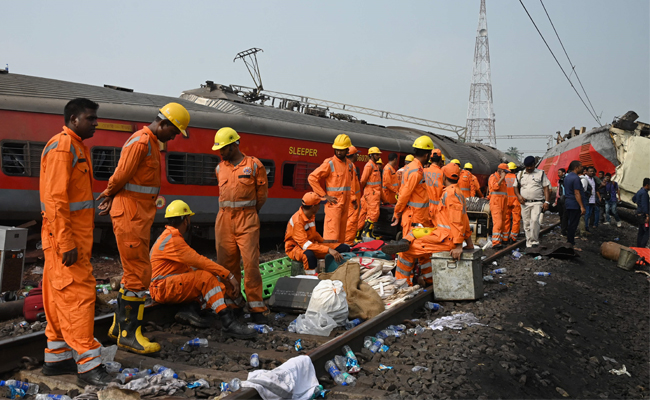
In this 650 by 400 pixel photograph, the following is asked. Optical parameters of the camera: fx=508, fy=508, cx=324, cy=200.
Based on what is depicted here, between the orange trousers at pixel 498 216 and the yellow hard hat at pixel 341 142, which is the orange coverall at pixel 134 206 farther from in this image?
the orange trousers at pixel 498 216

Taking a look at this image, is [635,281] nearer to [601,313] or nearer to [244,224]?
[601,313]

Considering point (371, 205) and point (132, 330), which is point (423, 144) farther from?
point (132, 330)

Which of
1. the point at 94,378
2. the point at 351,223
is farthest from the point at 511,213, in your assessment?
the point at 94,378

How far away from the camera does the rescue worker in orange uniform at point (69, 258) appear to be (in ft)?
11.7

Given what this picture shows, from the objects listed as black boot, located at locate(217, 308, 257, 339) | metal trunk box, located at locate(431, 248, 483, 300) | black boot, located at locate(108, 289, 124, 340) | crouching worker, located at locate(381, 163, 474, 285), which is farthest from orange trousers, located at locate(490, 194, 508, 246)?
black boot, located at locate(108, 289, 124, 340)

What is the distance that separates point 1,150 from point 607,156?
20775 mm

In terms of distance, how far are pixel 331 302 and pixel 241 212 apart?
54.3 inches

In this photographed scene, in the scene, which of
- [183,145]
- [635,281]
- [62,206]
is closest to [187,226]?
[62,206]

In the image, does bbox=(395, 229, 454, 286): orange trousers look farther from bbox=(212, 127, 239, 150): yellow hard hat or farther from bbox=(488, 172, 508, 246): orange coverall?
bbox=(488, 172, 508, 246): orange coverall

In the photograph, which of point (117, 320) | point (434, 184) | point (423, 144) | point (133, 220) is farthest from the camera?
point (434, 184)

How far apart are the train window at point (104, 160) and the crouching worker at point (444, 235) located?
5144mm

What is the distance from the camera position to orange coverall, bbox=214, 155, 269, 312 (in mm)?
5488

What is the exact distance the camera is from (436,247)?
6.70 metres

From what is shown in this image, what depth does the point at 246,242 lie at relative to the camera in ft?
18.0
